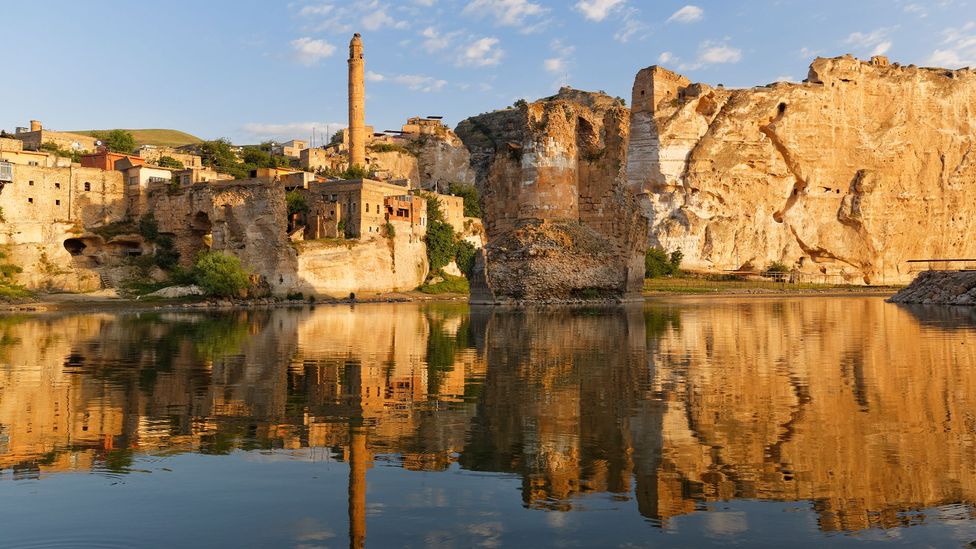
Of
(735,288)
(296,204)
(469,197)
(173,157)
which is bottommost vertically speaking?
(735,288)

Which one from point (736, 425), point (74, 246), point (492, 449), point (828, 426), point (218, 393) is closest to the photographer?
point (492, 449)

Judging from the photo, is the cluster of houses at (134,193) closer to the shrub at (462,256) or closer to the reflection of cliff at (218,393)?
the shrub at (462,256)

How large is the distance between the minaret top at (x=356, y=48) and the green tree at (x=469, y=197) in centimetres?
1403

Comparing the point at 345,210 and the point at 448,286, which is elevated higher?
the point at 345,210

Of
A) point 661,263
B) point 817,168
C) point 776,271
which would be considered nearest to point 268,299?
point 661,263

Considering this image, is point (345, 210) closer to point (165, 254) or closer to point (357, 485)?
point (165, 254)

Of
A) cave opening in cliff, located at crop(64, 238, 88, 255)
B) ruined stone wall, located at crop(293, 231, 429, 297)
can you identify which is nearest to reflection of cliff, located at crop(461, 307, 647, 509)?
ruined stone wall, located at crop(293, 231, 429, 297)

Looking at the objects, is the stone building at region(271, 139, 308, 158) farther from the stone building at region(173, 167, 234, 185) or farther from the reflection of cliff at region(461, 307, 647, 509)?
the reflection of cliff at region(461, 307, 647, 509)

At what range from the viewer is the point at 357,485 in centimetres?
615

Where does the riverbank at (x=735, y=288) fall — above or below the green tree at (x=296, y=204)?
below

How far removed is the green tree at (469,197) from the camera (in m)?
71.1

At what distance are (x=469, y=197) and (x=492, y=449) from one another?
6606cm

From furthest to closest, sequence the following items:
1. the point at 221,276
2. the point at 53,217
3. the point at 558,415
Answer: the point at 53,217 → the point at 221,276 → the point at 558,415

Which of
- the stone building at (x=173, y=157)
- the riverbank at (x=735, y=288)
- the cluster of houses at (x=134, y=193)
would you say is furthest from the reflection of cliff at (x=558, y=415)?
the stone building at (x=173, y=157)
